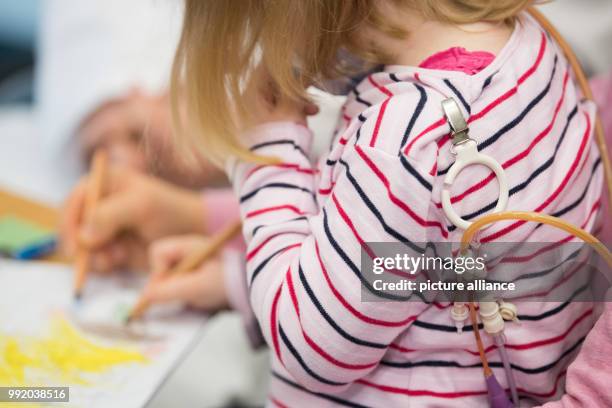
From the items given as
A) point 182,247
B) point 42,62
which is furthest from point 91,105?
point 182,247

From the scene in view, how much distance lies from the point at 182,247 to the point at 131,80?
0.34 m

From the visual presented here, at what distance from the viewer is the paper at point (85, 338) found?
0.60 metres

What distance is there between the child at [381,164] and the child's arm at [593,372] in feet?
0.11

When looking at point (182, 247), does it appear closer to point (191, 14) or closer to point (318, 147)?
point (318, 147)

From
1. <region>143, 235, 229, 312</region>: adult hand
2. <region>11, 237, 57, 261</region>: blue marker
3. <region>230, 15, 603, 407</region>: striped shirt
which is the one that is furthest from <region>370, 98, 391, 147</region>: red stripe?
<region>11, 237, 57, 261</region>: blue marker

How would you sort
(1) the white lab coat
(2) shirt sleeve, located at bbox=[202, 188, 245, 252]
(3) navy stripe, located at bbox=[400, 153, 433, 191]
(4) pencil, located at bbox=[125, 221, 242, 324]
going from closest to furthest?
(3) navy stripe, located at bbox=[400, 153, 433, 191] < (4) pencil, located at bbox=[125, 221, 242, 324] < (2) shirt sleeve, located at bbox=[202, 188, 245, 252] < (1) the white lab coat

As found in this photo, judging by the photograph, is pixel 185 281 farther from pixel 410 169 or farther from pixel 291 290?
pixel 410 169

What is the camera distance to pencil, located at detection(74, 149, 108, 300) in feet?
2.41

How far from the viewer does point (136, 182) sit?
0.81 metres

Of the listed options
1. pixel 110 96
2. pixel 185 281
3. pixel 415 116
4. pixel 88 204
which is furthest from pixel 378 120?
pixel 110 96

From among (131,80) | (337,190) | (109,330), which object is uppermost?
→ (337,190)

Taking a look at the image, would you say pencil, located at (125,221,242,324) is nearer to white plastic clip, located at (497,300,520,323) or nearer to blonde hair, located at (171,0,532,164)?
blonde hair, located at (171,0,532,164)

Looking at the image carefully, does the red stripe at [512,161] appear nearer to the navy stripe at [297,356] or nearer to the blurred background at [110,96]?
the navy stripe at [297,356]

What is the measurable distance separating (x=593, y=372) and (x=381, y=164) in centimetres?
20
